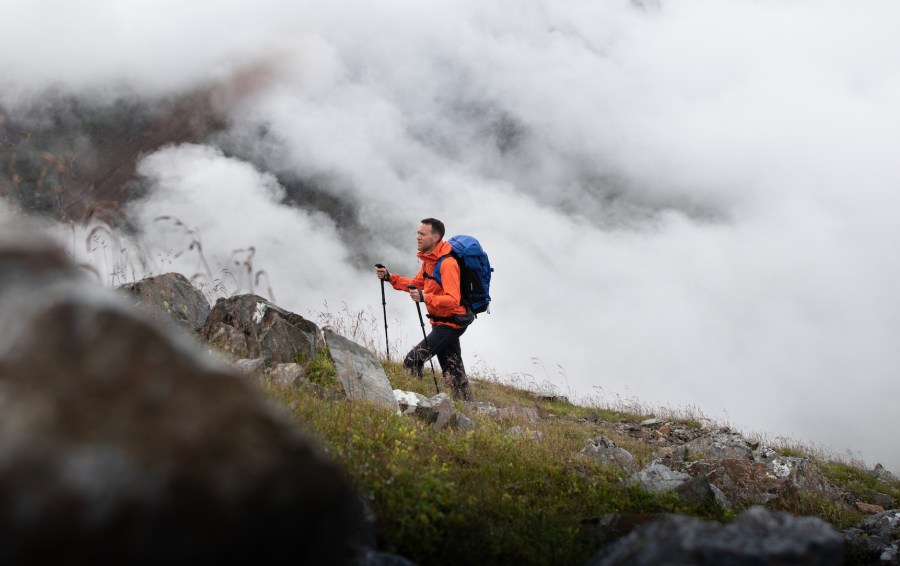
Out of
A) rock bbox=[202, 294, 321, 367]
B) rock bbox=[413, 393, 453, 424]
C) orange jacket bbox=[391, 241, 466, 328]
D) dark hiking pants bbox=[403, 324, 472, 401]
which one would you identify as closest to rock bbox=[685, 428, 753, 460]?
dark hiking pants bbox=[403, 324, 472, 401]

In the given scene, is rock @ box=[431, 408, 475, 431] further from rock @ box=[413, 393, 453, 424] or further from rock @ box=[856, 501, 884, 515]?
rock @ box=[856, 501, 884, 515]

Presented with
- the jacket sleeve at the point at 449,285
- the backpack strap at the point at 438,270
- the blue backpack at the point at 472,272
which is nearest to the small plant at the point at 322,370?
the jacket sleeve at the point at 449,285

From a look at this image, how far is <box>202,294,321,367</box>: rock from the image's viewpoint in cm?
916

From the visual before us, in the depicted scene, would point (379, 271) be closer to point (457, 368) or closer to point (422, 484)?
point (457, 368)

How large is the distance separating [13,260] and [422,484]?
3.21m

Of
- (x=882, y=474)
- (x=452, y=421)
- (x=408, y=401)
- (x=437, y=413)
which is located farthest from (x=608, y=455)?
(x=882, y=474)

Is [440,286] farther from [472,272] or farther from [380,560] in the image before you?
[380,560]

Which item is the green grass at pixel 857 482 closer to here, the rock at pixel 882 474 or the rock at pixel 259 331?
the rock at pixel 882 474

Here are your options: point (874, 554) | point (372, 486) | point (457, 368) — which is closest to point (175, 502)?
point (372, 486)

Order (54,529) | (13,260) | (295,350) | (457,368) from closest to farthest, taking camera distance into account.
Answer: (54,529) < (13,260) < (295,350) < (457,368)

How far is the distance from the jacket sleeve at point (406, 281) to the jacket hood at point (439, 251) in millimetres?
321

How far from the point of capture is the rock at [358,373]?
826 cm

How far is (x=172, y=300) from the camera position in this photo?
973cm

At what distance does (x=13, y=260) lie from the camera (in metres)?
2.24
